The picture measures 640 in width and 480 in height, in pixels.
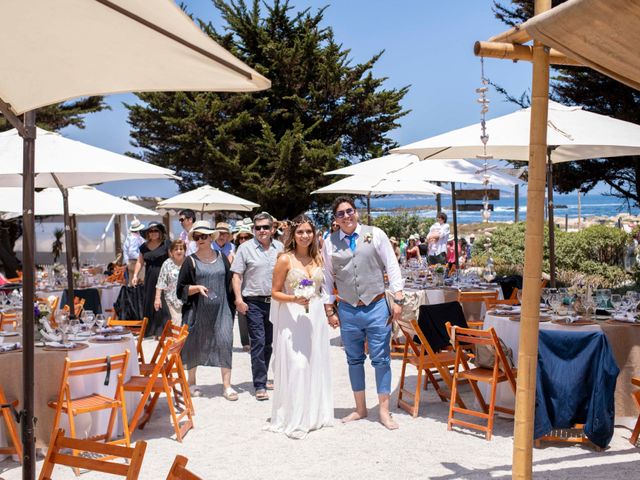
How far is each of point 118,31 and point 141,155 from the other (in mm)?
32361

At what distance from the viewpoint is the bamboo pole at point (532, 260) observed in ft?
13.1

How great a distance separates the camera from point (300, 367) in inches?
277

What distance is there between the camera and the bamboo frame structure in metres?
4.00

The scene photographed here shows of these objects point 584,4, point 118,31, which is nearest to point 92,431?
point 118,31

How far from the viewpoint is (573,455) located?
6.27 m

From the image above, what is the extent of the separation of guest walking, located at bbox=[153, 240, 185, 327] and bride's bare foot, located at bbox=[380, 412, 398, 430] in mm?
3434

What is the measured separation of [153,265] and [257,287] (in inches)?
114

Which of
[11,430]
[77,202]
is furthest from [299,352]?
[77,202]

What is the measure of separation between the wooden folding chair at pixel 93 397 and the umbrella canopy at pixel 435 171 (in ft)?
21.6

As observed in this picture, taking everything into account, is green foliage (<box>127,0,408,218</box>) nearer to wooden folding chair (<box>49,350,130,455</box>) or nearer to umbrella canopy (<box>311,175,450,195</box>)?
umbrella canopy (<box>311,175,450,195</box>)

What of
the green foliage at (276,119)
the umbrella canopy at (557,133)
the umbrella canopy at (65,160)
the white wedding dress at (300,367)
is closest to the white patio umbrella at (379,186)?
the umbrella canopy at (557,133)

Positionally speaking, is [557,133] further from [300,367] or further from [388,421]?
[300,367]

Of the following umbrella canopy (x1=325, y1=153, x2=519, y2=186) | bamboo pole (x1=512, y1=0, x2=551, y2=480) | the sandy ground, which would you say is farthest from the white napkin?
umbrella canopy (x1=325, y1=153, x2=519, y2=186)

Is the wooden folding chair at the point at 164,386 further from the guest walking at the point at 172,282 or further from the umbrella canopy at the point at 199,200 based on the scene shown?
the umbrella canopy at the point at 199,200
